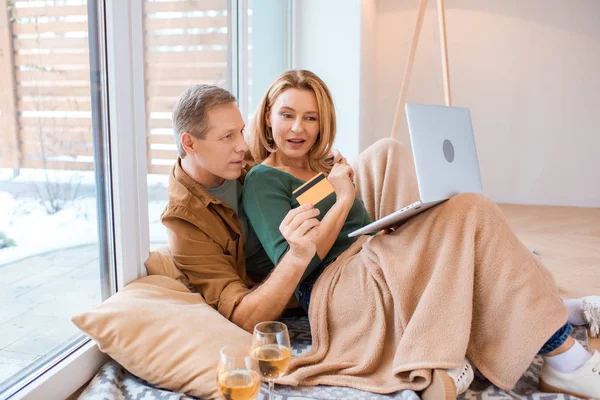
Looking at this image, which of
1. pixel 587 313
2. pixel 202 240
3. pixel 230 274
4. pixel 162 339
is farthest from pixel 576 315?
pixel 162 339

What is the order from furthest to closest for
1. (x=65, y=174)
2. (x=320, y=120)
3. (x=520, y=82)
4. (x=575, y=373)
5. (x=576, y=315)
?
(x=520, y=82), (x=576, y=315), (x=320, y=120), (x=65, y=174), (x=575, y=373)

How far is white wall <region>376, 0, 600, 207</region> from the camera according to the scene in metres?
4.60

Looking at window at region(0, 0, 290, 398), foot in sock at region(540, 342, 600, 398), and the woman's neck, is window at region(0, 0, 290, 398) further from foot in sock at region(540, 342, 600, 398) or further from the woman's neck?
foot in sock at region(540, 342, 600, 398)

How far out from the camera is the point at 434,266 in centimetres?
144

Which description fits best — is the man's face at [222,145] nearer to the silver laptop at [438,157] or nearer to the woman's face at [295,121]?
the woman's face at [295,121]

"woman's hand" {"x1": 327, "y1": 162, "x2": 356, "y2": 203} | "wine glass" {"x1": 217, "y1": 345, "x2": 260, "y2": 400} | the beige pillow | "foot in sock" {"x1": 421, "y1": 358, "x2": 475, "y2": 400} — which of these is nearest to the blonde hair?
"woman's hand" {"x1": 327, "y1": 162, "x2": 356, "y2": 203}

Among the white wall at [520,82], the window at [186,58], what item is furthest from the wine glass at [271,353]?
the white wall at [520,82]

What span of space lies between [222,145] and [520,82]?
378 centimetres

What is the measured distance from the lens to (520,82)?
15.4 ft

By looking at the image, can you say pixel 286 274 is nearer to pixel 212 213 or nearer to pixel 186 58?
pixel 212 213

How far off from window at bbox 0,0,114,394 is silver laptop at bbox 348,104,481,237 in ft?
2.50

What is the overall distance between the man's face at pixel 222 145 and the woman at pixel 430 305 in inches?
4.3

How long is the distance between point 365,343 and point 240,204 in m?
0.62

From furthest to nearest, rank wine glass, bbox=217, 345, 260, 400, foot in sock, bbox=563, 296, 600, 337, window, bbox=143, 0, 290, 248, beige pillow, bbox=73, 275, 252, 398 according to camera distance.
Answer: window, bbox=143, 0, 290, 248
foot in sock, bbox=563, 296, 600, 337
beige pillow, bbox=73, 275, 252, 398
wine glass, bbox=217, 345, 260, 400
